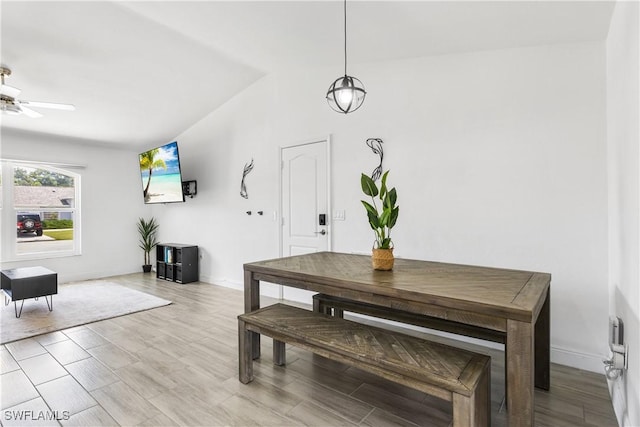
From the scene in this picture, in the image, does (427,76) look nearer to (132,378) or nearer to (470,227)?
(470,227)

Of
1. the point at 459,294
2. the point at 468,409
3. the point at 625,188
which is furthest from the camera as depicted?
the point at 625,188

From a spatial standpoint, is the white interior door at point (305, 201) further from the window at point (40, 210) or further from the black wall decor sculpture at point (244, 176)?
the window at point (40, 210)

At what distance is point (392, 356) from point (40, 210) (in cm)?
637

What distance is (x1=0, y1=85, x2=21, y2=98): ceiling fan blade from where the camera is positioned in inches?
122

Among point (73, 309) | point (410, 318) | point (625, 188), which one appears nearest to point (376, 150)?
point (410, 318)

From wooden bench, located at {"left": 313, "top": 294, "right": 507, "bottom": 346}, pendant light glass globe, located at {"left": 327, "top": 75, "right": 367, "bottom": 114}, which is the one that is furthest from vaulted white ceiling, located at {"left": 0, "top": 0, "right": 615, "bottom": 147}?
wooden bench, located at {"left": 313, "top": 294, "right": 507, "bottom": 346}

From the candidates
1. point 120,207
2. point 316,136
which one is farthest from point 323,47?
point 120,207

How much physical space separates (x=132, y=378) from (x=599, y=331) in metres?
3.52

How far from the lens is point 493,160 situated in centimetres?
279

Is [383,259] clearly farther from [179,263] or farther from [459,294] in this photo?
[179,263]

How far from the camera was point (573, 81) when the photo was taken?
8.07ft

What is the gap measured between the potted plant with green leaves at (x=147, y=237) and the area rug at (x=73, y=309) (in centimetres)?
139

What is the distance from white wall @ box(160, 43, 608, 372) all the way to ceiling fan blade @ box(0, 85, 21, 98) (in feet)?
9.42

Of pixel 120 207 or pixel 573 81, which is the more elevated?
pixel 573 81
